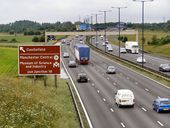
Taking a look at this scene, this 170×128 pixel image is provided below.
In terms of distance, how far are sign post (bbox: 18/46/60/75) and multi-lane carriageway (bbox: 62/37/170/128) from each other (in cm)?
475

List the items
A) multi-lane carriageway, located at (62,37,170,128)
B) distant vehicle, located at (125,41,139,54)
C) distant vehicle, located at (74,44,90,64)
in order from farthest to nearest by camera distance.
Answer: distant vehicle, located at (125,41,139,54) < distant vehicle, located at (74,44,90,64) < multi-lane carriageway, located at (62,37,170,128)

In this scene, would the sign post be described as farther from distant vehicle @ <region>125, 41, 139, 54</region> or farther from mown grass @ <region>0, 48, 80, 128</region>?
distant vehicle @ <region>125, 41, 139, 54</region>

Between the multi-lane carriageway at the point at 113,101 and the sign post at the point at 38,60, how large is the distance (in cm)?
475

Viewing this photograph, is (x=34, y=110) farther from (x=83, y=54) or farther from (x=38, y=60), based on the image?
(x=83, y=54)

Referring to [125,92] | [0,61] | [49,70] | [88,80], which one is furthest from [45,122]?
[0,61]

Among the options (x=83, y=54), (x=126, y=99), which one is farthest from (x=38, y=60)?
(x=83, y=54)

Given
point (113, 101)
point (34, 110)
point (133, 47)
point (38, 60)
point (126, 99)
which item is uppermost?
point (38, 60)

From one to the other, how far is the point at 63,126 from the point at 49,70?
1632cm

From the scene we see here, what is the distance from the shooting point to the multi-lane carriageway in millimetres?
37000

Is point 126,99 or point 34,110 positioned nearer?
point 34,110

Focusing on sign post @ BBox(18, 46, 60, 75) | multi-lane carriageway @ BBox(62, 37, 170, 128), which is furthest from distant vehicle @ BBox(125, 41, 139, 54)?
sign post @ BBox(18, 46, 60, 75)

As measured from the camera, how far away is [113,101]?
48.6 m

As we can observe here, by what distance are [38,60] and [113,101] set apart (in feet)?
27.5

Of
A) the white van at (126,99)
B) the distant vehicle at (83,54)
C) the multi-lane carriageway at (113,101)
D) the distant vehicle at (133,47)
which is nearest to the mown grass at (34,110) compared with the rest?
the multi-lane carriageway at (113,101)
